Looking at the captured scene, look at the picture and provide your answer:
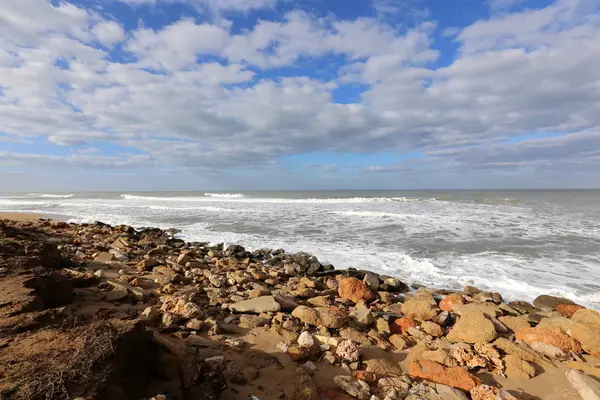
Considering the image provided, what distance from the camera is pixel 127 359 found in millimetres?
2438

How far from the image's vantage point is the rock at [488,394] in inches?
124

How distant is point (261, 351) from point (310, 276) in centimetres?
463

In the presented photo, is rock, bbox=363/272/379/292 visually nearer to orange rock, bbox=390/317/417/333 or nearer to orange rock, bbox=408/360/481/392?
orange rock, bbox=390/317/417/333

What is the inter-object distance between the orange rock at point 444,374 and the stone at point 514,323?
7.20ft

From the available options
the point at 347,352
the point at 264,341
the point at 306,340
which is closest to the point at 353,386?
the point at 347,352

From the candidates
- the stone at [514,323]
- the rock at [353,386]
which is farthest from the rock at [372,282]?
the rock at [353,386]

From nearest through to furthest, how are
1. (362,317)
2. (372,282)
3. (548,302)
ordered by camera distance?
(362,317)
(548,302)
(372,282)

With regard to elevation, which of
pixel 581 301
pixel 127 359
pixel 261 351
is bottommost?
pixel 581 301

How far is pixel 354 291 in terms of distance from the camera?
6.59 metres

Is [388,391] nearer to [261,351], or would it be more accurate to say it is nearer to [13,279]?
[261,351]

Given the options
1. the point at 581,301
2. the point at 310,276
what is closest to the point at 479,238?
the point at 581,301

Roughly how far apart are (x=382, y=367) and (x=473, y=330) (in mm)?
1893

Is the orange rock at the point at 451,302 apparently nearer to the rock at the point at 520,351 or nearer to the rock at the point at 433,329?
the rock at the point at 433,329

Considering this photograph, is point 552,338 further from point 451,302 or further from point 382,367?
point 382,367
